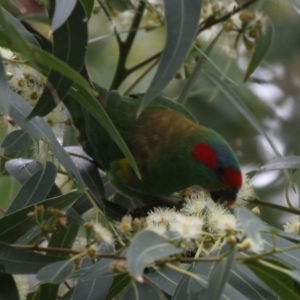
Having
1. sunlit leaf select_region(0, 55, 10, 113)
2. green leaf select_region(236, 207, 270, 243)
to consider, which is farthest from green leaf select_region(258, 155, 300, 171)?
sunlit leaf select_region(0, 55, 10, 113)

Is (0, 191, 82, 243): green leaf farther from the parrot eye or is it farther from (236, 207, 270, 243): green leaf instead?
the parrot eye

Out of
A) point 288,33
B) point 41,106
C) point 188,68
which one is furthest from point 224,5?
point 288,33

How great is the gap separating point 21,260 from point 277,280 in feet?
1.54

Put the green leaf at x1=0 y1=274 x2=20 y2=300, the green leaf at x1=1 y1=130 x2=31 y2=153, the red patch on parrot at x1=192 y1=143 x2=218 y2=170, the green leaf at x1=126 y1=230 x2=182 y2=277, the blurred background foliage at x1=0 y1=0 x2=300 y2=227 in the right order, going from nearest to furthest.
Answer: the green leaf at x1=126 y1=230 x2=182 y2=277, the green leaf at x1=0 y1=274 x2=20 y2=300, the green leaf at x1=1 y1=130 x2=31 y2=153, the red patch on parrot at x1=192 y1=143 x2=218 y2=170, the blurred background foliage at x1=0 y1=0 x2=300 y2=227

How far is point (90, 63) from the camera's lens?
3279 millimetres

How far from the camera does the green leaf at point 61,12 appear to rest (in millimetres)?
1040

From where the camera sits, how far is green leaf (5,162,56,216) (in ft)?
4.61

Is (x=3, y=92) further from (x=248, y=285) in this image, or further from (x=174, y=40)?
(x=248, y=285)

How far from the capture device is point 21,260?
1230mm

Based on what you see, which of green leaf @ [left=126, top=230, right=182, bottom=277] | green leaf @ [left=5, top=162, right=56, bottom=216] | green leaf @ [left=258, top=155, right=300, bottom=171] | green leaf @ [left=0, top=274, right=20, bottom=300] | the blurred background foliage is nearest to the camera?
green leaf @ [left=126, top=230, right=182, bottom=277]

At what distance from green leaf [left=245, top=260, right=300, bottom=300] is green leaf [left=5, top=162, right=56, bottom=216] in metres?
0.49

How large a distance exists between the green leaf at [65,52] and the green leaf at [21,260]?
0.88 feet

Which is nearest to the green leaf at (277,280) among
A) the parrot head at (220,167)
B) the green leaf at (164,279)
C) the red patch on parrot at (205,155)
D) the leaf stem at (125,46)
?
the green leaf at (164,279)

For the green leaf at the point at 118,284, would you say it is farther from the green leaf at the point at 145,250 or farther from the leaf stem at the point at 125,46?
the leaf stem at the point at 125,46
